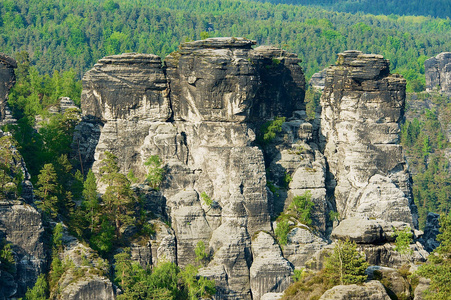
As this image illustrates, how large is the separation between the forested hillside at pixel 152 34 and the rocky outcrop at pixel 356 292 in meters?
73.3

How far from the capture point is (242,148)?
7431cm

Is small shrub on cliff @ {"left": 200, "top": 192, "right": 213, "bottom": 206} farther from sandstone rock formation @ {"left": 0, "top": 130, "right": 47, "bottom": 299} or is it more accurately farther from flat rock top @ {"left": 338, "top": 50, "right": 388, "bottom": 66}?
flat rock top @ {"left": 338, "top": 50, "right": 388, "bottom": 66}

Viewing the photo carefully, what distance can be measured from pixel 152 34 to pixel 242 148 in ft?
258

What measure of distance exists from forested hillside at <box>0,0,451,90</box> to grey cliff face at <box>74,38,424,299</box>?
41.0 meters

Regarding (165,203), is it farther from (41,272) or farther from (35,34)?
(35,34)

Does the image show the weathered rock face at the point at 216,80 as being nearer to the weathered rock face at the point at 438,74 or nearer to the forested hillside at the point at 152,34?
the forested hillside at the point at 152,34

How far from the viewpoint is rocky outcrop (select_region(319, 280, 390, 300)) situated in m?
46.8

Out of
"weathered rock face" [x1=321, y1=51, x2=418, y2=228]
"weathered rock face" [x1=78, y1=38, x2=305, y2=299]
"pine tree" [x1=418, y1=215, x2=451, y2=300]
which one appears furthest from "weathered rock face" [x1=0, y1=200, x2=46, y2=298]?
"weathered rock face" [x1=321, y1=51, x2=418, y2=228]

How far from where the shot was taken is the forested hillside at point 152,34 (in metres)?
138

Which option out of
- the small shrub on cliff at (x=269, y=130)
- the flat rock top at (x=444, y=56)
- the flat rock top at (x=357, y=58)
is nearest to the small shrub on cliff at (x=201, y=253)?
the small shrub on cliff at (x=269, y=130)

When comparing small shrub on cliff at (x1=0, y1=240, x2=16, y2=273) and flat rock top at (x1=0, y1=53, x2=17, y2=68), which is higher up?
flat rock top at (x1=0, y1=53, x2=17, y2=68)

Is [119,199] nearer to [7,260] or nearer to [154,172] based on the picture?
[154,172]

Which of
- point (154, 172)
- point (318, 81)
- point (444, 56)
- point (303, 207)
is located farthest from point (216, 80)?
point (444, 56)

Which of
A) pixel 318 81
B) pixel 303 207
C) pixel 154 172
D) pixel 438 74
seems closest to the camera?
pixel 154 172
